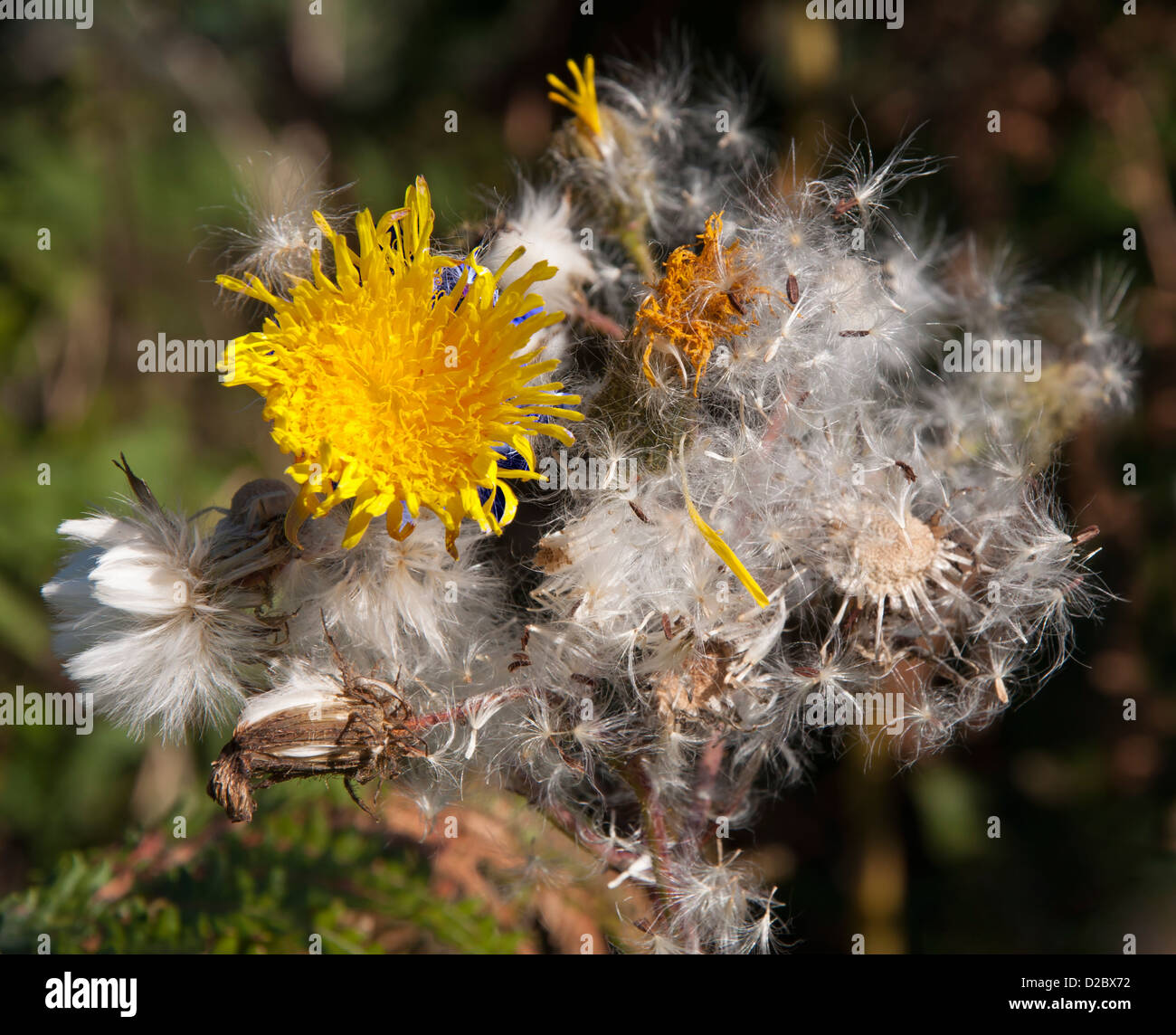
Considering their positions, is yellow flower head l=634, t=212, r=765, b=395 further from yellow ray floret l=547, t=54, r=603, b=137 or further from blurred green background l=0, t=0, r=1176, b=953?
blurred green background l=0, t=0, r=1176, b=953

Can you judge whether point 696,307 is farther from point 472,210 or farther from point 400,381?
point 472,210

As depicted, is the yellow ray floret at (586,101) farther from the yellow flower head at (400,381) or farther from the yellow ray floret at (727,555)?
the yellow ray floret at (727,555)

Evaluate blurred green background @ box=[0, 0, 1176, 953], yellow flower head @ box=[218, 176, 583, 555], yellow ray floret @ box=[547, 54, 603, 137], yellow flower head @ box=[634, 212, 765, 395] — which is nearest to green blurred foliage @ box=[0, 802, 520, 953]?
blurred green background @ box=[0, 0, 1176, 953]

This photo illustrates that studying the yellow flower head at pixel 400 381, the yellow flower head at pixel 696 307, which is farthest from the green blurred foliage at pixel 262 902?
the yellow flower head at pixel 696 307

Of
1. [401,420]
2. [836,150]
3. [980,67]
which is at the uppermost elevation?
[980,67]

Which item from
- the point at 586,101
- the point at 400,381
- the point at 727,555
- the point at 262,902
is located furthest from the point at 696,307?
the point at 262,902

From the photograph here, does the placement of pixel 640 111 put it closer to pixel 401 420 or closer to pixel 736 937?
pixel 401 420
